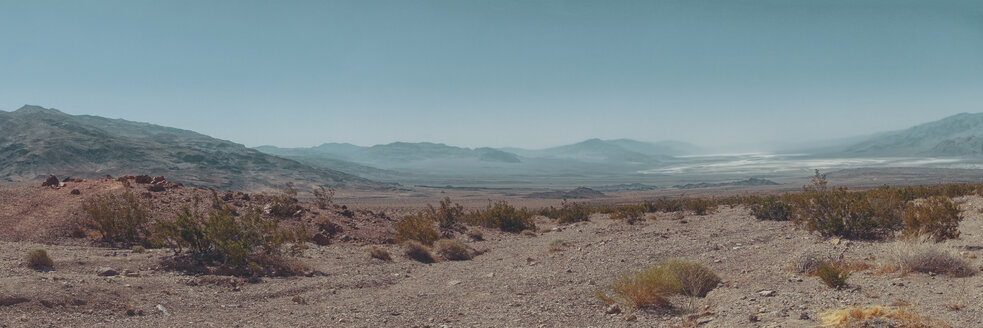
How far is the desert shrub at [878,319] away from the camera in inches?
187

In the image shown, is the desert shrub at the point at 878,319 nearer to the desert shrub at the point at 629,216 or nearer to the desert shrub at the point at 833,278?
the desert shrub at the point at 833,278

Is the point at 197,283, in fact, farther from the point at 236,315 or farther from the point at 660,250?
the point at 660,250

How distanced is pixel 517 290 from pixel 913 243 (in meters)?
6.53

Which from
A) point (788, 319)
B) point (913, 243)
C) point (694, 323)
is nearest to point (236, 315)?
point (694, 323)

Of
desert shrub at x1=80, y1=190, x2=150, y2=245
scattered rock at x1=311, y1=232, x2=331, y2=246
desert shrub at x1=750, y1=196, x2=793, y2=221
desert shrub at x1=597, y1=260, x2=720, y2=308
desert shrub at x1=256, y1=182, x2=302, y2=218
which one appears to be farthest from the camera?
desert shrub at x1=750, y1=196, x2=793, y2=221

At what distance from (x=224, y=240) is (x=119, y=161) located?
140 metres

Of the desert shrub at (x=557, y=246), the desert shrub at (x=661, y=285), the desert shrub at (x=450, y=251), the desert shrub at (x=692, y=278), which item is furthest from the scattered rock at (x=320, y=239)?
the desert shrub at (x=692, y=278)

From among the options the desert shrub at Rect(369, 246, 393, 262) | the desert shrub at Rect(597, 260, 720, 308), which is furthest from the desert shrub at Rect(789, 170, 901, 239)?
the desert shrub at Rect(369, 246, 393, 262)

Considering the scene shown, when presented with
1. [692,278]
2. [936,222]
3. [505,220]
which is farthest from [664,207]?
[692,278]

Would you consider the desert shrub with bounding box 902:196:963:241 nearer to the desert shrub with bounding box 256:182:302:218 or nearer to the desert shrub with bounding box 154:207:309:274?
the desert shrub with bounding box 154:207:309:274

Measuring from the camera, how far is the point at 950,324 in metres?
5.07

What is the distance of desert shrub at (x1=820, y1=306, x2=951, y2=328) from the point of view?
4738 millimetres

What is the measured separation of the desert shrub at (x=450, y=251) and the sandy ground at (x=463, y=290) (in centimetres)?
59

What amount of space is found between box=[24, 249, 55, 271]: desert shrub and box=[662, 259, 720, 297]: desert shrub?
1098 cm
